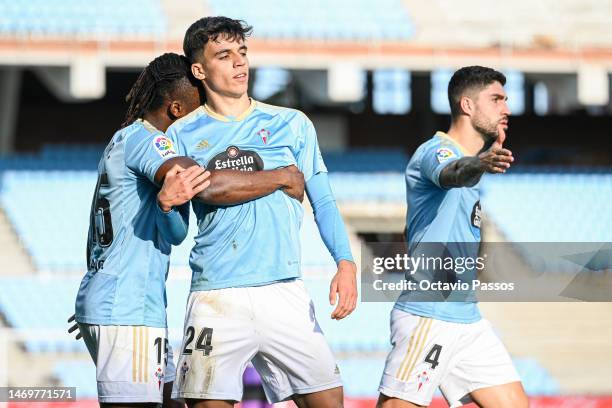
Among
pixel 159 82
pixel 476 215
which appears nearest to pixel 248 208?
pixel 159 82

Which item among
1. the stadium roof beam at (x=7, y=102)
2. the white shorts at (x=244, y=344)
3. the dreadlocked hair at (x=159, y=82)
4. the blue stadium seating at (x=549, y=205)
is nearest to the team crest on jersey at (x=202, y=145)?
the dreadlocked hair at (x=159, y=82)

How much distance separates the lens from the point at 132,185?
4.15 m

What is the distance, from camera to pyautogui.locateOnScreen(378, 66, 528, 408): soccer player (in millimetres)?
4715

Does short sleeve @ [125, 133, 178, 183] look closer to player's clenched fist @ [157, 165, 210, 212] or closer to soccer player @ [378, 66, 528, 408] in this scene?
player's clenched fist @ [157, 165, 210, 212]

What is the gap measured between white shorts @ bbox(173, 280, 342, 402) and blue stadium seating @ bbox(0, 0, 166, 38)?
11.9 metres

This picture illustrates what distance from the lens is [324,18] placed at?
16234 mm

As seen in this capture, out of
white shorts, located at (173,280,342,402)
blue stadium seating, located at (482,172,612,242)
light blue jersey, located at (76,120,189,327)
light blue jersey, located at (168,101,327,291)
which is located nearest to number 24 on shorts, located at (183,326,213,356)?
white shorts, located at (173,280,342,402)

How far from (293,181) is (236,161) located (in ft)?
0.80

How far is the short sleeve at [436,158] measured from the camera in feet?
15.3

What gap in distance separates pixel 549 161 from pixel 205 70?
1700 centimetres

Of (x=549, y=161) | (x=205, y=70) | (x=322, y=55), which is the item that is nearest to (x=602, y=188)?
(x=549, y=161)

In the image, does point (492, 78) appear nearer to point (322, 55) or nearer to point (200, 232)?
point (200, 232)

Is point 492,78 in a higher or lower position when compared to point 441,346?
higher

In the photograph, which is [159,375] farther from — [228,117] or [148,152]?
[228,117]
